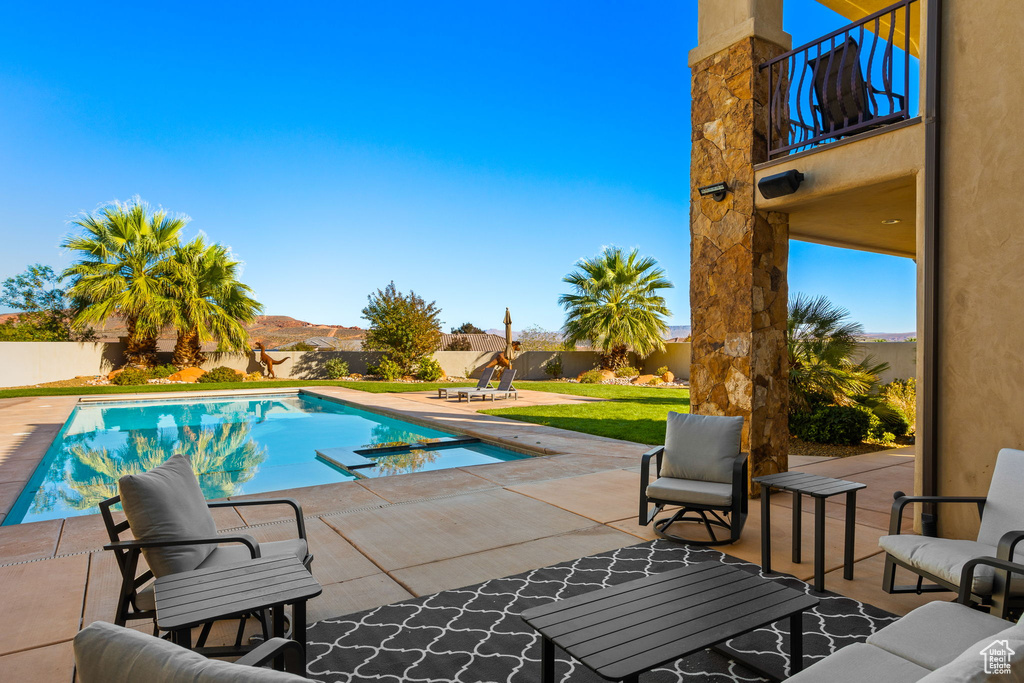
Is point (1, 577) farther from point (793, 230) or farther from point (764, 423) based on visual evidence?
point (793, 230)

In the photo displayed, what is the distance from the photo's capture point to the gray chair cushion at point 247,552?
9.28ft

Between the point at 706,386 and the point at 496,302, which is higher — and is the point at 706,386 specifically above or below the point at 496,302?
below

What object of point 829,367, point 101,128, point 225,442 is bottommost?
point 225,442

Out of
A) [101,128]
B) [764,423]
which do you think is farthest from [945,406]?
[101,128]

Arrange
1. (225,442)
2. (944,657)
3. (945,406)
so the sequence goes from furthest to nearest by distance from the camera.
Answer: (225,442), (945,406), (944,657)

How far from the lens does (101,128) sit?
22.5 metres

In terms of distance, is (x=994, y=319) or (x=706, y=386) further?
(x=706, y=386)

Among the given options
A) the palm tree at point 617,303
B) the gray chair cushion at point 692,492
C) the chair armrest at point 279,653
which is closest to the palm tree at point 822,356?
the gray chair cushion at point 692,492

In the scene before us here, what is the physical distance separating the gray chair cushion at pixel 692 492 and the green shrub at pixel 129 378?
19.8m

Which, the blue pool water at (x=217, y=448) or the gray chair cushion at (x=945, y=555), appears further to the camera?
the blue pool water at (x=217, y=448)

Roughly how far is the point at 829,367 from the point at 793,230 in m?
3.87

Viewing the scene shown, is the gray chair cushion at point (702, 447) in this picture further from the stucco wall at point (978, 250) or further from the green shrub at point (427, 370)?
the green shrub at point (427, 370)

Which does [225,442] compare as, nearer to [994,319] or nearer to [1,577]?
[1,577]

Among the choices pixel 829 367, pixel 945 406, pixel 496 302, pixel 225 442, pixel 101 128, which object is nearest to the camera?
pixel 945 406
